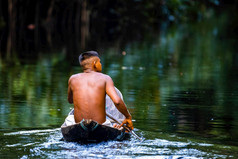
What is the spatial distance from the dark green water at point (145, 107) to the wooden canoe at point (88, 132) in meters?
0.09

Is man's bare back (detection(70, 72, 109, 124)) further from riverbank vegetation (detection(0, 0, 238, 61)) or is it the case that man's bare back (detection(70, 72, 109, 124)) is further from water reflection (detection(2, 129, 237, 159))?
riverbank vegetation (detection(0, 0, 238, 61))

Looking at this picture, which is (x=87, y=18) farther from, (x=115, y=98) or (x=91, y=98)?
(x=115, y=98)

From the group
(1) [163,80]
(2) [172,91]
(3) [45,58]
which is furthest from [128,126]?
(3) [45,58]

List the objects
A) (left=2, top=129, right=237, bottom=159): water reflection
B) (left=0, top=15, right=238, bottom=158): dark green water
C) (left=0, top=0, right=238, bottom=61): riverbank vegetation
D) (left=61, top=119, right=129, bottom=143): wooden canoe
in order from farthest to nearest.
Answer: (left=0, top=0, right=238, bottom=61): riverbank vegetation → (left=0, top=15, right=238, bottom=158): dark green water → (left=61, top=119, right=129, bottom=143): wooden canoe → (left=2, top=129, right=237, bottom=159): water reflection

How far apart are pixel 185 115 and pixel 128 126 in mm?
3275

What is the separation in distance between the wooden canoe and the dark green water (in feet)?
0.29

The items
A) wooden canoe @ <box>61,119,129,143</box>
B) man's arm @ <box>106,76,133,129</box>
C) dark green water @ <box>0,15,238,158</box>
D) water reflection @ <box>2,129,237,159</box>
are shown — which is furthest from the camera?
man's arm @ <box>106,76,133,129</box>

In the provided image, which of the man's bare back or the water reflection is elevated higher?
the man's bare back

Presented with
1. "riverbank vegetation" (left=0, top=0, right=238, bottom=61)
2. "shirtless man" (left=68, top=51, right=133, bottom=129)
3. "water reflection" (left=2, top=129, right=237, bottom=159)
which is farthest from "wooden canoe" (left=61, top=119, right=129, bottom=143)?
"riverbank vegetation" (left=0, top=0, right=238, bottom=61)

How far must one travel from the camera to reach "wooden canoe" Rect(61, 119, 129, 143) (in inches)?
311

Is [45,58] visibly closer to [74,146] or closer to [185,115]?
[185,115]

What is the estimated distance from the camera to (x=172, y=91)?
15250 mm

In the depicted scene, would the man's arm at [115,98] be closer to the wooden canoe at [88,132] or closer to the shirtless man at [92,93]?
the shirtless man at [92,93]

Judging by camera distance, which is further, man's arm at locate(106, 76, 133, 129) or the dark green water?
man's arm at locate(106, 76, 133, 129)
